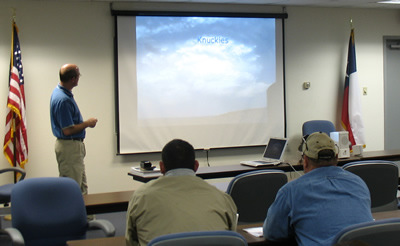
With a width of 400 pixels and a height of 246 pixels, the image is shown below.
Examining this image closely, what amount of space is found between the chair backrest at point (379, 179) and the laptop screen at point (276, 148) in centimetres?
134

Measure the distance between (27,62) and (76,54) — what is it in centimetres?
60

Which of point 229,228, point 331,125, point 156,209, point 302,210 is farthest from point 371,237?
point 331,125

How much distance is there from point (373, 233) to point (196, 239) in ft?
2.63

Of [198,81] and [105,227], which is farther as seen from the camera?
[198,81]

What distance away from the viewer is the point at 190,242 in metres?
1.92

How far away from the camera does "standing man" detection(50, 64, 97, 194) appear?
4891mm

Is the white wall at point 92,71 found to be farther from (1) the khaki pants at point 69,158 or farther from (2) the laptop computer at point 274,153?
(2) the laptop computer at point 274,153

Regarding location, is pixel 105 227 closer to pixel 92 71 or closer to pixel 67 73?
pixel 67 73

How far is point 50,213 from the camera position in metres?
3.43

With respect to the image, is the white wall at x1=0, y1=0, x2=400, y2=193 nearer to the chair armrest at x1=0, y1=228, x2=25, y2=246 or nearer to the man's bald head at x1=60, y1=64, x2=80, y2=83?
the man's bald head at x1=60, y1=64, x2=80, y2=83

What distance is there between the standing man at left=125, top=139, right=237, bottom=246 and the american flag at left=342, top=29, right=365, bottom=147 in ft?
18.3

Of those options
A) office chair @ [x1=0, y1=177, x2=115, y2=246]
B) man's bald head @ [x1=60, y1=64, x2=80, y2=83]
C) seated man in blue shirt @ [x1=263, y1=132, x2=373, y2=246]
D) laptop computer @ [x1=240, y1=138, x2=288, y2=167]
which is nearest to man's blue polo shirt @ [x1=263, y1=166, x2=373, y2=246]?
seated man in blue shirt @ [x1=263, y1=132, x2=373, y2=246]

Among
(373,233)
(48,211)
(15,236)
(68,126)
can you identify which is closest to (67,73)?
(68,126)

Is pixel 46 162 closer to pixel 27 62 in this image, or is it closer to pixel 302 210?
pixel 27 62
